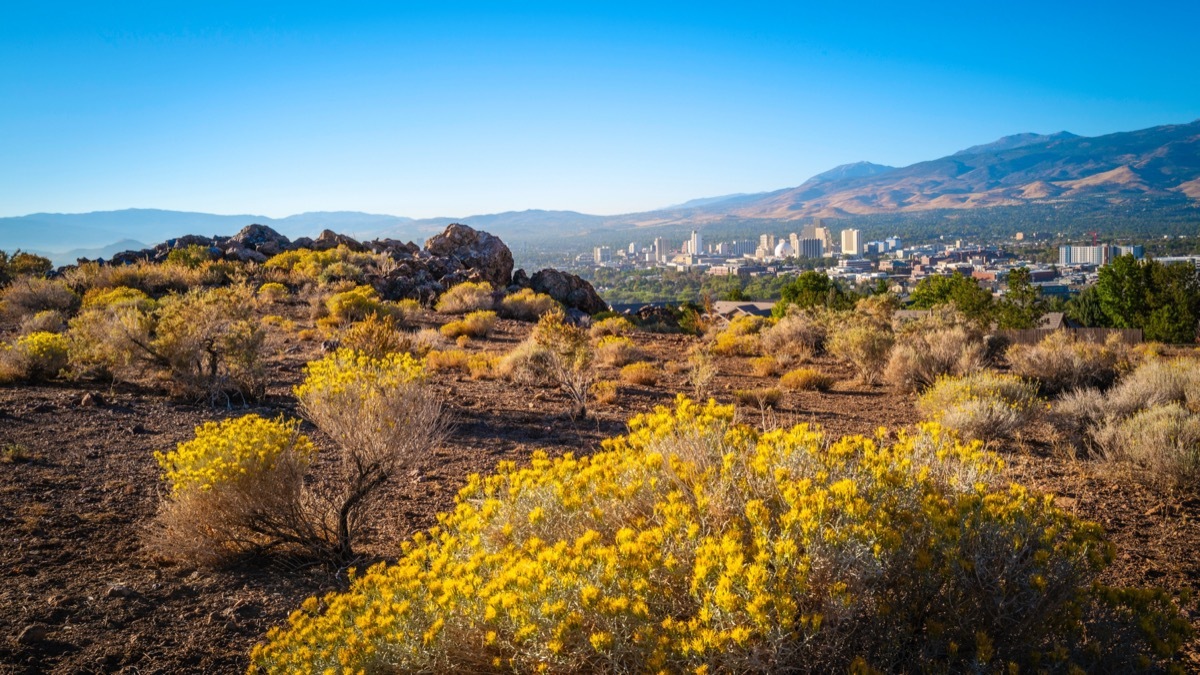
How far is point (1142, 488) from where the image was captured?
524cm

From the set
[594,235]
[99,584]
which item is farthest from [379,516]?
[594,235]

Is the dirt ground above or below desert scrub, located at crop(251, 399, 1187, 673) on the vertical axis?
below

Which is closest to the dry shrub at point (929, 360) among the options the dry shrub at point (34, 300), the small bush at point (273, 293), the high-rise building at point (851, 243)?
the small bush at point (273, 293)

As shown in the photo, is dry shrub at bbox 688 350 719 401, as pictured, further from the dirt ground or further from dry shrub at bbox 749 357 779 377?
dry shrub at bbox 749 357 779 377

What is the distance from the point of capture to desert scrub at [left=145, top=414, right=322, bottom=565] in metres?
3.99

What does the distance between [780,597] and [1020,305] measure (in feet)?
68.0

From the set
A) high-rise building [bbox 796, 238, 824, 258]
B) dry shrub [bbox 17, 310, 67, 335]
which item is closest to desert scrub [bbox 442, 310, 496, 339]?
dry shrub [bbox 17, 310, 67, 335]

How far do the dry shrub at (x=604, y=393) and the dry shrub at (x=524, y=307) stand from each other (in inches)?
350

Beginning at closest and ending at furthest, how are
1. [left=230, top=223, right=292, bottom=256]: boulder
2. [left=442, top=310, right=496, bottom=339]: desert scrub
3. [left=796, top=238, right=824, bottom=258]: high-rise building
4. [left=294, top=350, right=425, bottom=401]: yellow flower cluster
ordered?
1. [left=294, top=350, right=425, bottom=401]: yellow flower cluster
2. [left=442, top=310, right=496, bottom=339]: desert scrub
3. [left=230, top=223, right=292, bottom=256]: boulder
4. [left=796, top=238, right=824, bottom=258]: high-rise building

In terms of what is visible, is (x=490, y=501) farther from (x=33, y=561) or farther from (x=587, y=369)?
(x=587, y=369)

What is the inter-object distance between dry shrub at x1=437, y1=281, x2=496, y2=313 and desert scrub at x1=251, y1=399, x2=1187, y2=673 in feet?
48.8

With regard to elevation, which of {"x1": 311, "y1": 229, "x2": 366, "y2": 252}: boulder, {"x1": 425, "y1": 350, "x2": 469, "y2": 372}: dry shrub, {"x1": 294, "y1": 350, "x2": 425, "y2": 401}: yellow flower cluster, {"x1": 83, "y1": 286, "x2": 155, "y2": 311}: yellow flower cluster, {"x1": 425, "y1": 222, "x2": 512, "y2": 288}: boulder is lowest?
{"x1": 425, "y1": 350, "x2": 469, "y2": 372}: dry shrub

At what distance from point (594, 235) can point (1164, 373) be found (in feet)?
607

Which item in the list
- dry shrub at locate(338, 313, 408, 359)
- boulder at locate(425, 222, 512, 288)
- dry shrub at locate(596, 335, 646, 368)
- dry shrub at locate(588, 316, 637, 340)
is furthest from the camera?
boulder at locate(425, 222, 512, 288)
